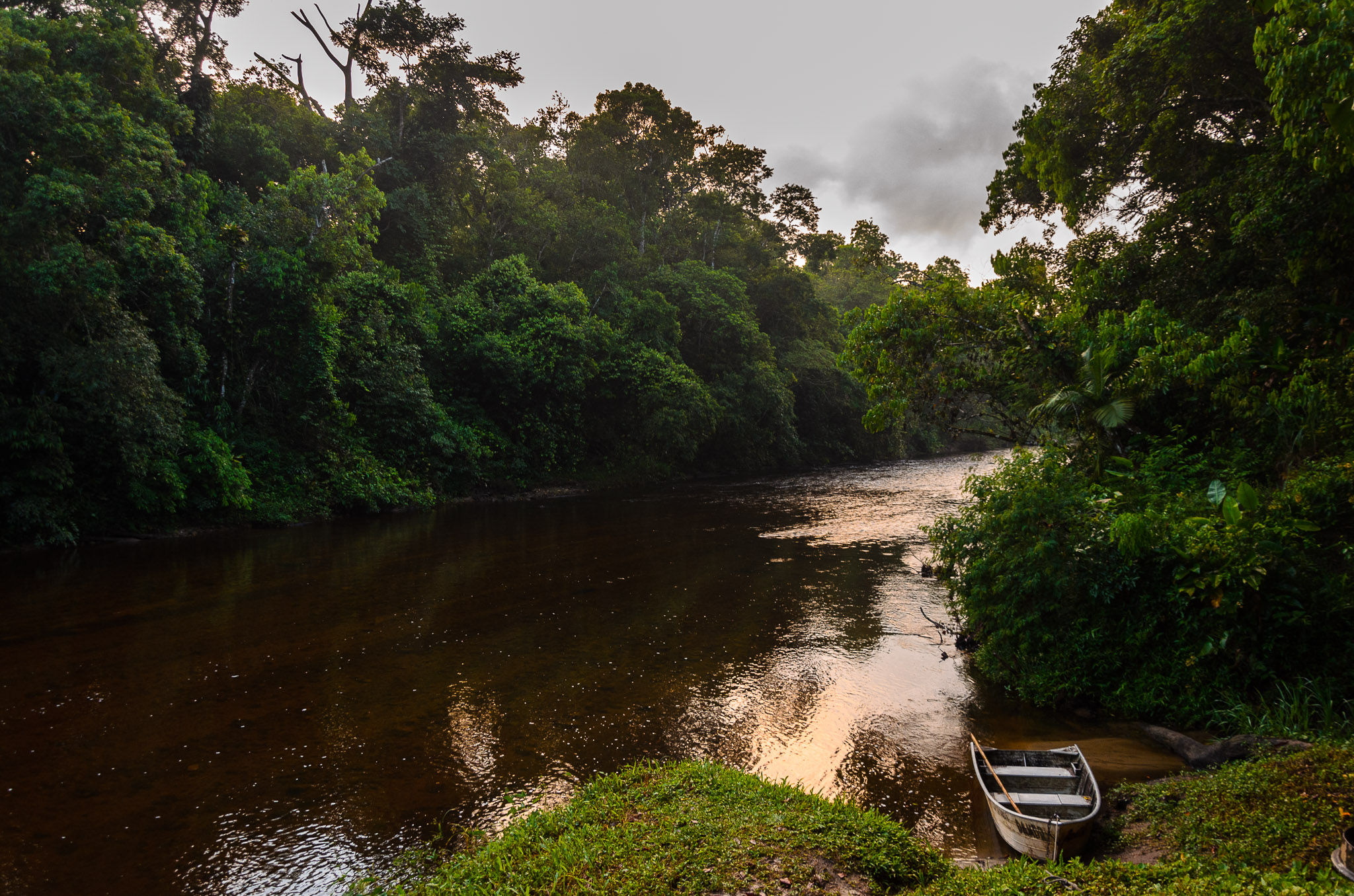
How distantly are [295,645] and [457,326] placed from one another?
64.1 ft

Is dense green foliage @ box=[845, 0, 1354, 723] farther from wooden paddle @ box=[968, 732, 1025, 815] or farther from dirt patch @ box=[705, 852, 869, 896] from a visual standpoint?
dirt patch @ box=[705, 852, 869, 896]

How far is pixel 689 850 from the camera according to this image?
13.8 ft

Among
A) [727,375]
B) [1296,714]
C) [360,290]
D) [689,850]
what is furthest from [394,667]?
[727,375]

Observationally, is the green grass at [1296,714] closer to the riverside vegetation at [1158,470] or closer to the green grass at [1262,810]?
the riverside vegetation at [1158,470]

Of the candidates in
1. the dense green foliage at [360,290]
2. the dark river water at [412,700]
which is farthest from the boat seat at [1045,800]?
the dense green foliage at [360,290]

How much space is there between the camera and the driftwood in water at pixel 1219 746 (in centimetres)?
542

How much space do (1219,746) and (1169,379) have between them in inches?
220

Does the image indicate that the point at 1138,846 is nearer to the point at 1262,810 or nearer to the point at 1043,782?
the point at 1262,810

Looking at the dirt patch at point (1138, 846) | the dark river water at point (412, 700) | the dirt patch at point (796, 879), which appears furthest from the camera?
the dark river water at point (412, 700)

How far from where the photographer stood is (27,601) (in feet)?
38.3

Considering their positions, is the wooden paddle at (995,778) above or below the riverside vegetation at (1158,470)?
below

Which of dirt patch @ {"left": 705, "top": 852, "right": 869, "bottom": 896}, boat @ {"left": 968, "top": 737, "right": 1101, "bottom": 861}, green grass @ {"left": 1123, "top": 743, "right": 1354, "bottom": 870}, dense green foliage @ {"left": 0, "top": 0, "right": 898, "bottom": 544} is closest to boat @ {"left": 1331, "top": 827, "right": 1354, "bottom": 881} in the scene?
green grass @ {"left": 1123, "top": 743, "right": 1354, "bottom": 870}

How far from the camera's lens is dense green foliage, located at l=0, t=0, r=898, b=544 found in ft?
50.0

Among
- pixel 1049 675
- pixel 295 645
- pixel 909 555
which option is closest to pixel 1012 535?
pixel 1049 675
